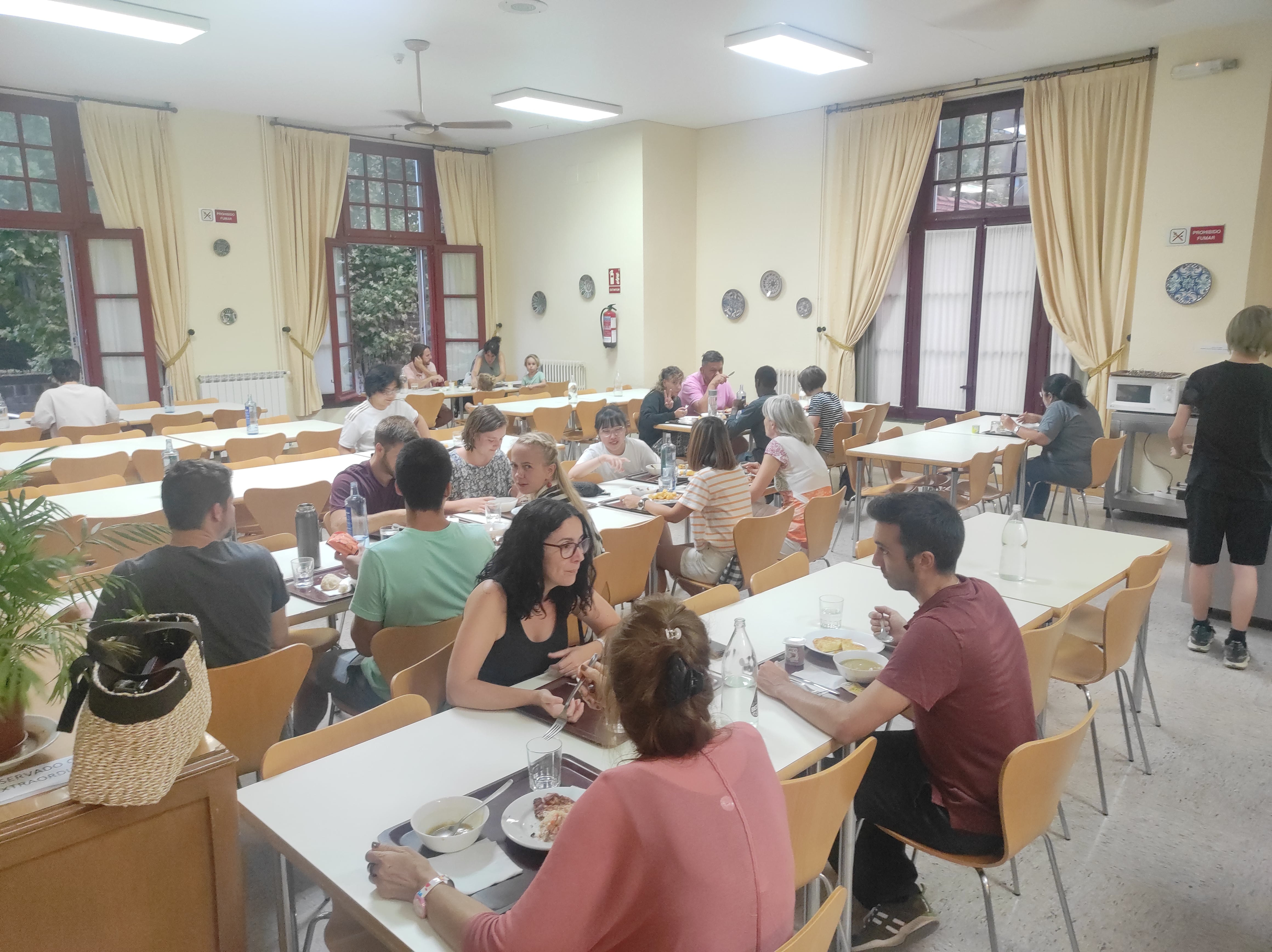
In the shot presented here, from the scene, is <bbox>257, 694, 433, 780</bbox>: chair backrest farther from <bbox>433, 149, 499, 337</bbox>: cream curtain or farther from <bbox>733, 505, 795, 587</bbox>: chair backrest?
<bbox>433, 149, 499, 337</bbox>: cream curtain

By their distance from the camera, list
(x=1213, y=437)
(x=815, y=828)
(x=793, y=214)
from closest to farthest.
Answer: (x=815, y=828), (x=1213, y=437), (x=793, y=214)

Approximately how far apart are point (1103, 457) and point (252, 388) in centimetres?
800

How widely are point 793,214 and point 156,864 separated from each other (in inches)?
349

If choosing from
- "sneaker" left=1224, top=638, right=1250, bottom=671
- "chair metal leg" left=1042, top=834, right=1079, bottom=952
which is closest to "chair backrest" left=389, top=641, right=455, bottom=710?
"chair metal leg" left=1042, top=834, right=1079, bottom=952

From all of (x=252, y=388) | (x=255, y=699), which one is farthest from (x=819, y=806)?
(x=252, y=388)

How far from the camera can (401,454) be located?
2742 millimetres

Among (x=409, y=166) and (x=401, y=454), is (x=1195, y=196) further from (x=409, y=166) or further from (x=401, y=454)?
(x=409, y=166)

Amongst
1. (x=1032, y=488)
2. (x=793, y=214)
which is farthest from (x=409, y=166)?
(x=1032, y=488)

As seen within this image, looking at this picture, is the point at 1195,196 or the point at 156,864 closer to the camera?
the point at 156,864

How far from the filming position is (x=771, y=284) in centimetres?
948

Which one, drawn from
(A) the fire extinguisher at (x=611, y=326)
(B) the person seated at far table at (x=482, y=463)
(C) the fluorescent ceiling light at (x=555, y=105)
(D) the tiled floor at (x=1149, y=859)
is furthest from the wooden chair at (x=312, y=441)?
(A) the fire extinguisher at (x=611, y=326)

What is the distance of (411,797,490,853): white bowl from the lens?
155 cm

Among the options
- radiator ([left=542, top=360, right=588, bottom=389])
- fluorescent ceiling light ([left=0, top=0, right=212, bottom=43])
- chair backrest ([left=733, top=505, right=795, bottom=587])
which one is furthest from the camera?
radiator ([left=542, top=360, right=588, bottom=389])

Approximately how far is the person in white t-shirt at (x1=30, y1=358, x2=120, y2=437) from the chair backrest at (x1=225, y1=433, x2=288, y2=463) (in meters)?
1.48
